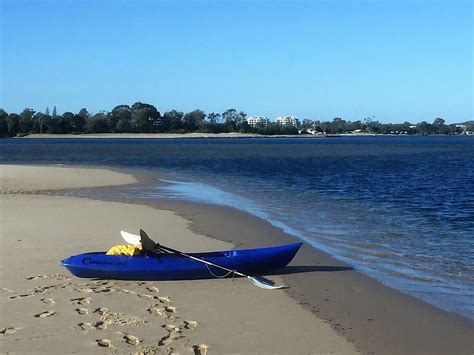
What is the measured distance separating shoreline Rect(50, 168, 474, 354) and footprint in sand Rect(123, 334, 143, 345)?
8.10 ft

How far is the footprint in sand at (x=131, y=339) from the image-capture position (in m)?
6.37

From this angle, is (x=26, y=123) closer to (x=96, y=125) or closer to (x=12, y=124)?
(x=12, y=124)

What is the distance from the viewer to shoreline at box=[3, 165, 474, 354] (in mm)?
6766

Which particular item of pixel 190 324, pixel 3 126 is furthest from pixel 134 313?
pixel 3 126

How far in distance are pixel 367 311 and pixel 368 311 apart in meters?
0.02

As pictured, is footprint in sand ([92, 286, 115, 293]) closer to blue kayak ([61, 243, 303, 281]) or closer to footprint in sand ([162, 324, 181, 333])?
blue kayak ([61, 243, 303, 281])

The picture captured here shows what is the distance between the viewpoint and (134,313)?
7.45 m

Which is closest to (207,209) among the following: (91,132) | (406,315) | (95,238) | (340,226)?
(340,226)

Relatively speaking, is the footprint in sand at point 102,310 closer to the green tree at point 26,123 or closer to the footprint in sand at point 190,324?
the footprint in sand at point 190,324

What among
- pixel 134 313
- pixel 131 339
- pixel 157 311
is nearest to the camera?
pixel 131 339

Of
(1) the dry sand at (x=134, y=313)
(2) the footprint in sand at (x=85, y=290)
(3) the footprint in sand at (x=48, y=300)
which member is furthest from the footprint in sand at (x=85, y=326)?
(2) the footprint in sand at (x=85, y=290)

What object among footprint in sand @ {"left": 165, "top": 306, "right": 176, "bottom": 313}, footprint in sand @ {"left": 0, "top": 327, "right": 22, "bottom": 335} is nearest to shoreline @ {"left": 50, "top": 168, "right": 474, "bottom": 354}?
footprint in sand @ {"left": 165, "top": 306, "right": 176, "bottom": 313}

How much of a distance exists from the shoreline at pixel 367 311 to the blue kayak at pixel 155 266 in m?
0.69

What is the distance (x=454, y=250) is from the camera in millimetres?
12688
